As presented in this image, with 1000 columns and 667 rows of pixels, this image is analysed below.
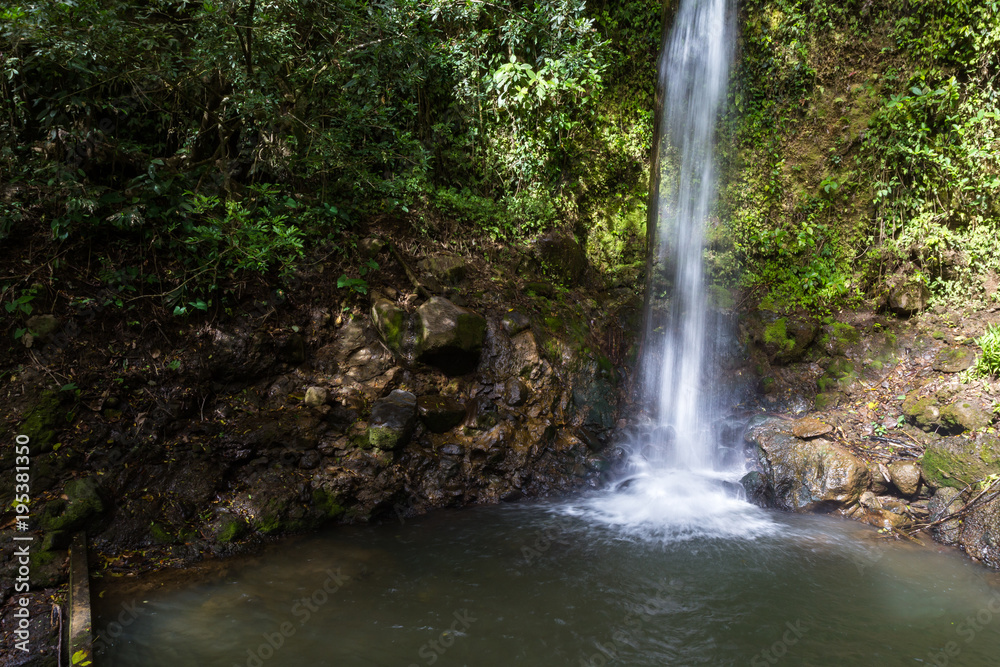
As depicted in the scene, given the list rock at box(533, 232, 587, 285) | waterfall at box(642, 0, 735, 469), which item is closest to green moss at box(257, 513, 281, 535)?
rock at box(533, 232, 587, 285)

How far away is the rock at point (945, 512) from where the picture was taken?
4.73 m

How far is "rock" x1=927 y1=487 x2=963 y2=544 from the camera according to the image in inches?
186

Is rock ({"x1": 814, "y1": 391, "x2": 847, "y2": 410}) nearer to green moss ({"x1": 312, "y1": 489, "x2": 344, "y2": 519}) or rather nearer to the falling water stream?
the falling water stream

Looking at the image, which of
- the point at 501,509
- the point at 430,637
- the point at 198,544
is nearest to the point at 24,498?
the point at 198,544

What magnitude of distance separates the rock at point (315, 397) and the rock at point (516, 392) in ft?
6.97

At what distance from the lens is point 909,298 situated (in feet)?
22.2

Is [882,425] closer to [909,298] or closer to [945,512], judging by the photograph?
[945,512]

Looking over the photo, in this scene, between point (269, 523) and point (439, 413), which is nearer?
point (269, 523)

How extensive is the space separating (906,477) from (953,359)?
1869mm

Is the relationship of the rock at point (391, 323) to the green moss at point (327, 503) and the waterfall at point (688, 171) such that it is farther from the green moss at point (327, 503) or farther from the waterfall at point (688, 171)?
the waterfall at point (688, 171)

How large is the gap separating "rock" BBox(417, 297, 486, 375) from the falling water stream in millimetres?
1758

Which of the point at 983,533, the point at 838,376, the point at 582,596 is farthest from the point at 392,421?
the point at 838,376

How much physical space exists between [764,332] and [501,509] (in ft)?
15.2

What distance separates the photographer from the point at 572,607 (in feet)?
12.0
